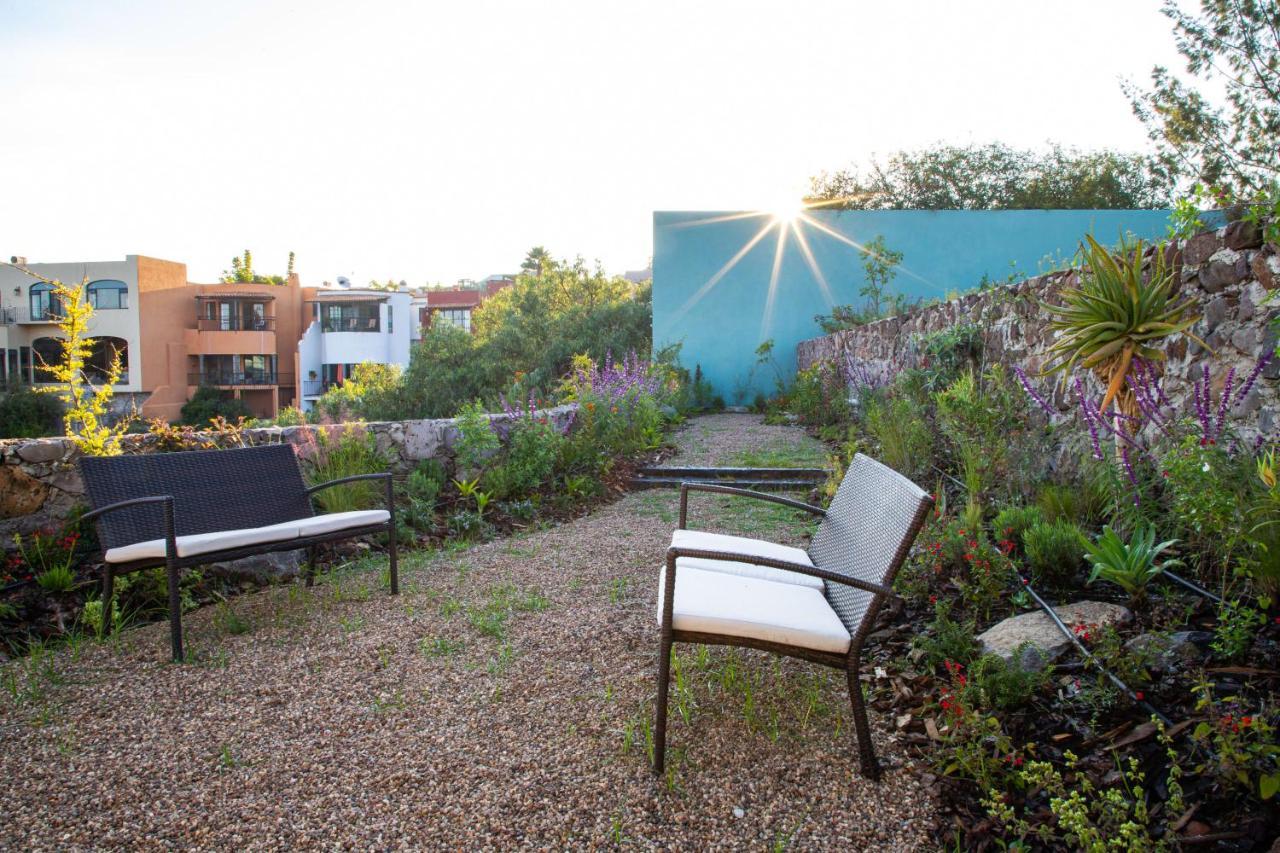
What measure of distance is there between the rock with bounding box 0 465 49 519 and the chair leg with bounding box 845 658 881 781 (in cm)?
419

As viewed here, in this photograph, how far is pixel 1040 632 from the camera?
2320 millimetres

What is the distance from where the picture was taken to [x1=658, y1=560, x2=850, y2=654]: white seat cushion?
1.97 m

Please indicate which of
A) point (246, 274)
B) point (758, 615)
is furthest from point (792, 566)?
point (246, 274)

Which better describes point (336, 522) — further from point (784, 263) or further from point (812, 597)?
point (784, 263)

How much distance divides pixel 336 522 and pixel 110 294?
34334 mm

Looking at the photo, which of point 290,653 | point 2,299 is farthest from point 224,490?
point 2,299

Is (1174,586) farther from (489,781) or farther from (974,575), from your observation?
(489,781)

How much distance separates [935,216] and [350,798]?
13.6 m

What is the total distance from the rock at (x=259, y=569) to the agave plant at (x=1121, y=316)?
3994 mm

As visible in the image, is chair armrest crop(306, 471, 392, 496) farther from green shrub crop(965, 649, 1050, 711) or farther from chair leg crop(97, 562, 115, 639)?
green shrub crop(965, 649, 1050, 711)

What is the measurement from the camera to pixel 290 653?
9.37 feet

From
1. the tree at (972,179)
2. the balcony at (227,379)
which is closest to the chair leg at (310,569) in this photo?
the tree at (972,179)

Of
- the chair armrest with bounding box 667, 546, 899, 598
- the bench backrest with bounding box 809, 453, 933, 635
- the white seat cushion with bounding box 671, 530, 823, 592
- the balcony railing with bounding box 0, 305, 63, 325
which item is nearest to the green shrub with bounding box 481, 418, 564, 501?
the white seat cushion with bounding box 671, 530, 823, 592

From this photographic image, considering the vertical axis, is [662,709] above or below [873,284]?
below
